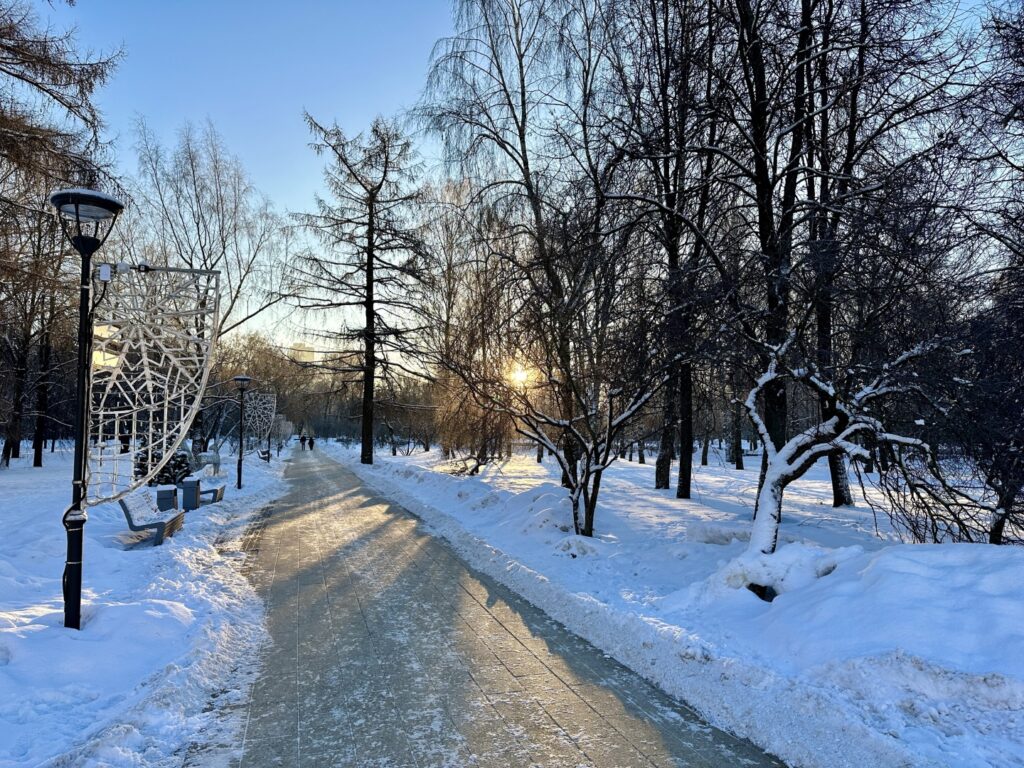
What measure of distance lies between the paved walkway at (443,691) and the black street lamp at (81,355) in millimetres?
1633

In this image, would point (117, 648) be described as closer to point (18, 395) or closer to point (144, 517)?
point (144, 517)

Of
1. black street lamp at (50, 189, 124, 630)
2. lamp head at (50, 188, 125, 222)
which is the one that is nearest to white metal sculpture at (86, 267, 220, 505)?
black street lamp at (50, 189, 124, 630)

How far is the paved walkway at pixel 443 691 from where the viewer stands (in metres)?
3.40

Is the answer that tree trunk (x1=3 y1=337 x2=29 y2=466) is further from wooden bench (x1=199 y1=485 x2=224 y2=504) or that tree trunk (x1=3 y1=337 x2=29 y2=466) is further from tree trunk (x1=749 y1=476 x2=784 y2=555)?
tree trunk (x1=749 y1=476 x2=784 y2=555)

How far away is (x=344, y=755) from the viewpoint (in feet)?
11.0

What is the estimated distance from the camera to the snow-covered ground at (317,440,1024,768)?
3.29 m

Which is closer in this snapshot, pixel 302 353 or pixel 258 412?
pixel 302 353

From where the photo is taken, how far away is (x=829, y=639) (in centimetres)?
416

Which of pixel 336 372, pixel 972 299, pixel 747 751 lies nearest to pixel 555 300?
pixel 972 299

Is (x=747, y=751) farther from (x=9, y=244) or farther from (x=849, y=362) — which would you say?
(x=9, y=244)

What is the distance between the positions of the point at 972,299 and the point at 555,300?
5000mm

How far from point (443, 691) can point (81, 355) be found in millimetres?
3959

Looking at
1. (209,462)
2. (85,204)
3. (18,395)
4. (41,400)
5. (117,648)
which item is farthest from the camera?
(41,400)

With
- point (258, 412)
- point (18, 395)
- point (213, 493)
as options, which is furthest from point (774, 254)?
point (258, 412)
